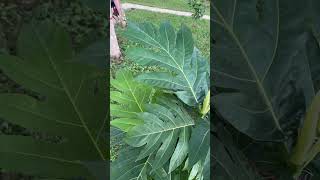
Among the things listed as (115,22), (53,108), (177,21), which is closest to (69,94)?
(53,108)

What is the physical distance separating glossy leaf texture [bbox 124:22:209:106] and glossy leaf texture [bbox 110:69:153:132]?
54 millimetres

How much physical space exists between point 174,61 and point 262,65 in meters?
0.35

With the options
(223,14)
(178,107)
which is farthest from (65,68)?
(178,107)

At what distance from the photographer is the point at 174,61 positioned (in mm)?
905

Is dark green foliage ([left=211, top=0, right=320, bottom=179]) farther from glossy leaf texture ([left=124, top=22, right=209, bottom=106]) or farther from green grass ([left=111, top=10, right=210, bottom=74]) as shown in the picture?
green grass ([left=111, top=10, right=210, bottom=74])

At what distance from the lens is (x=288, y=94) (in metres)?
0.59

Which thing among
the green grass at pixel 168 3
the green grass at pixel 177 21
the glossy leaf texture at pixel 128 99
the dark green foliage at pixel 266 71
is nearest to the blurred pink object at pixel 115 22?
the green grass at pixel 177 21

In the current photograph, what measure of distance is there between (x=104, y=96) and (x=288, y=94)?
221 mm

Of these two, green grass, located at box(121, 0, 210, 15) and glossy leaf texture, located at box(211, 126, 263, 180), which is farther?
green grass, located at box(121, 0, 210, 15)

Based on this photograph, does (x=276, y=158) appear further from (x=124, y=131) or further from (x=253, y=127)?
(x=124, y=131)

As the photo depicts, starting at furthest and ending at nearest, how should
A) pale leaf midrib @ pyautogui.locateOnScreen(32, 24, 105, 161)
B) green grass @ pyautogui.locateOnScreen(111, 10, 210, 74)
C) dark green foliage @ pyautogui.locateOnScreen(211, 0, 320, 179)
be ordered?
1. green grass @ pyautogui.locateOnScreen(111, 10, 210, 74)
2. dark green foliage @ pyautogui.locateOnScreen(211, 0, 320, 179)
3. pale leaf midrib @ pyautogui.locateOnScreen(32, 24, 105, 161)

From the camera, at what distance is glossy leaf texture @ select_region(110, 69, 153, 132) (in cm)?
93

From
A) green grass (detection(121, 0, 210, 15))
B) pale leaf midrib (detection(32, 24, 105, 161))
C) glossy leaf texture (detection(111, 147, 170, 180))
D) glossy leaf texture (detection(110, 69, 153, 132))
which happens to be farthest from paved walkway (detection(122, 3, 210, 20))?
pale leaf midrib (detection(32, 24, 105, 161))

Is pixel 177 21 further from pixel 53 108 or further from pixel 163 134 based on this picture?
pixel 53 108
